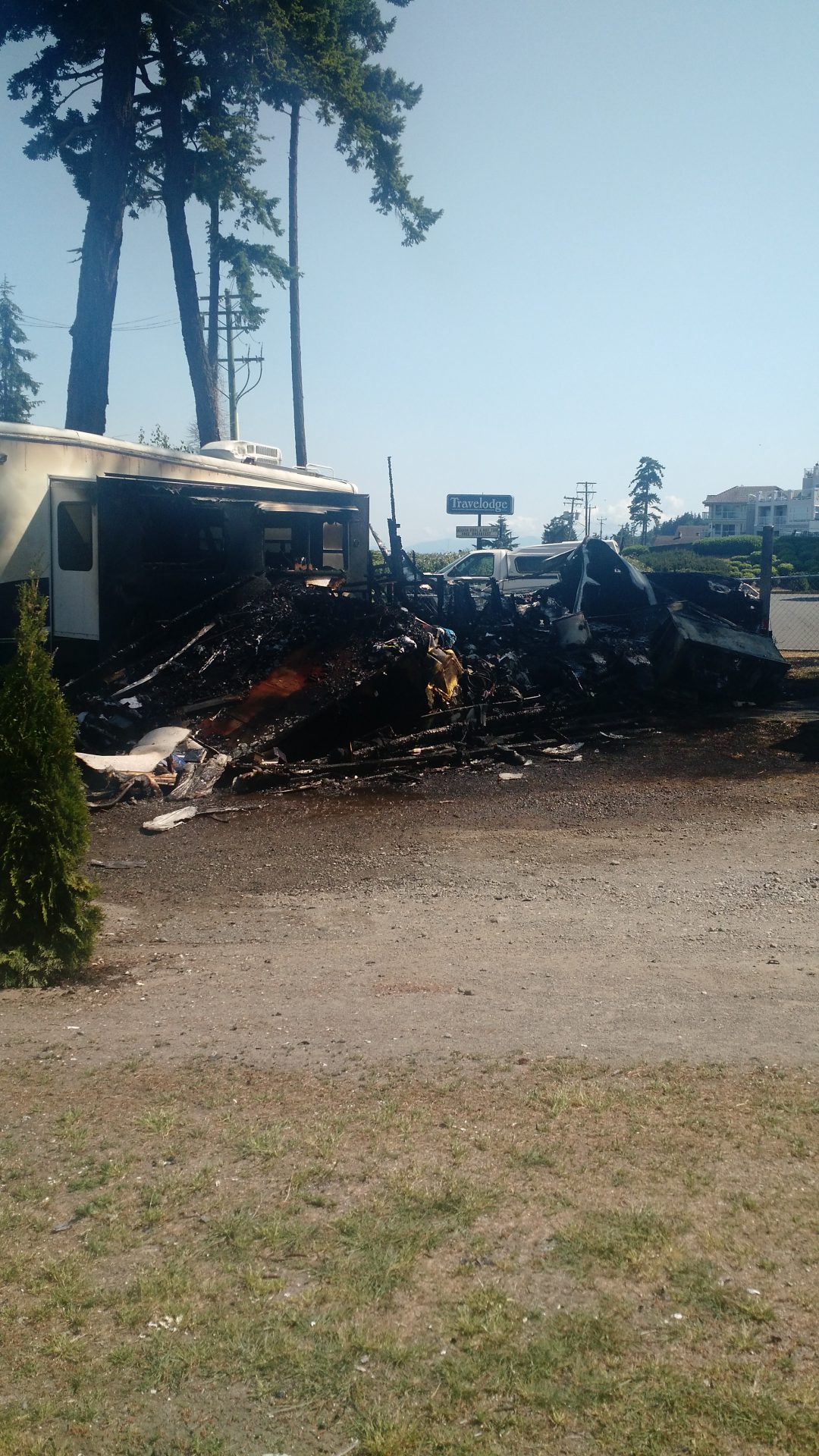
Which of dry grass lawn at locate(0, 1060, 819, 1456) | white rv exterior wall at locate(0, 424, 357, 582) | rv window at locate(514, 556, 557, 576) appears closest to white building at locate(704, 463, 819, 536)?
rv window at locate(514, 556, 557, 576)

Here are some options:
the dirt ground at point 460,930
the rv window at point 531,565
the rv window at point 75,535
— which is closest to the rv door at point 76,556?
the rv window at point 75,535

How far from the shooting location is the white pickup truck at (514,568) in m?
20.2

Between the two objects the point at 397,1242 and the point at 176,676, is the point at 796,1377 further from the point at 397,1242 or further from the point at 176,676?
the point at 176,676

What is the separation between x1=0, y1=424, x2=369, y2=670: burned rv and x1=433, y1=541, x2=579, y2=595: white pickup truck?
532cm

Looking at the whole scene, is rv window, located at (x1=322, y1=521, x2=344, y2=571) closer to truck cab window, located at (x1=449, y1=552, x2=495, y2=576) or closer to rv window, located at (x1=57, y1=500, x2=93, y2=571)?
truck cab window, located at (x1=449, y1=552, x2=495, y2=576)

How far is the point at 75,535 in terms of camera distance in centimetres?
1342

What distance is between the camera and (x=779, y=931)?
6.57 meters

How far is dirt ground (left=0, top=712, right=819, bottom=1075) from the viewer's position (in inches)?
200

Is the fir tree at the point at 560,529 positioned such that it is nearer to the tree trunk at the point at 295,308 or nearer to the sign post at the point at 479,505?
the sign post at the point at 479,505

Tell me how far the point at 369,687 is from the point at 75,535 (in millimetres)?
4305

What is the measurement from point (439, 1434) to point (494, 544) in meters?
30.3

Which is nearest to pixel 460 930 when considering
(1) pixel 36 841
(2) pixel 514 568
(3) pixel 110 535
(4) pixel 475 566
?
(1) pixel 36 841

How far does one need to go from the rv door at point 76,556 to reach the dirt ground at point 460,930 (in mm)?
4143

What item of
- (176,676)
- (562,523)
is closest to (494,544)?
(176,676)
